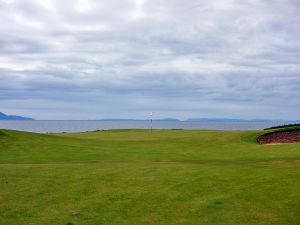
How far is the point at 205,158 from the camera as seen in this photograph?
34406 millimetres

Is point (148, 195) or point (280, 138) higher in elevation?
point (280, 138)

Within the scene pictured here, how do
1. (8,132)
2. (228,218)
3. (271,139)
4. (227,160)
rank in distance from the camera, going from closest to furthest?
1. (228,218)
2. (227,160)
3. (8,132)
4. (271,139)

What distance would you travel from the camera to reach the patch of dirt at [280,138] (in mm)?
47312

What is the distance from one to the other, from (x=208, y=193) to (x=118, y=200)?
13.8ft

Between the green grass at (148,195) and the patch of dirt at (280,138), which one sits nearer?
the green grass at (148,195)

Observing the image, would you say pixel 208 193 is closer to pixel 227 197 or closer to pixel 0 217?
pixel 227 197

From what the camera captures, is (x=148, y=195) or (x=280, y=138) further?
(x=280, y=138)

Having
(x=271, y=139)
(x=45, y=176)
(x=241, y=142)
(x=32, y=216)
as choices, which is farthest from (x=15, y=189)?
(x=271, y=139)

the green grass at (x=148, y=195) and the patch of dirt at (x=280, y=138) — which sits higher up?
the patch of dirt at (x=280, y=138)

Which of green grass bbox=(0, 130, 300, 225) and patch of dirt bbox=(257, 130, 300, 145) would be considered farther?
patch of dirt bbox=(257, 130, 300, 145)

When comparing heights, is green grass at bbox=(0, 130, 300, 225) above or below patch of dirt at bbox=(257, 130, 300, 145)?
below

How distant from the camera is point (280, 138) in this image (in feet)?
160

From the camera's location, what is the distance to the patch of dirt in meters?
47.3

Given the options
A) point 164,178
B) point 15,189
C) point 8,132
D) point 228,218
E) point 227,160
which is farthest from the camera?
point 8,132
